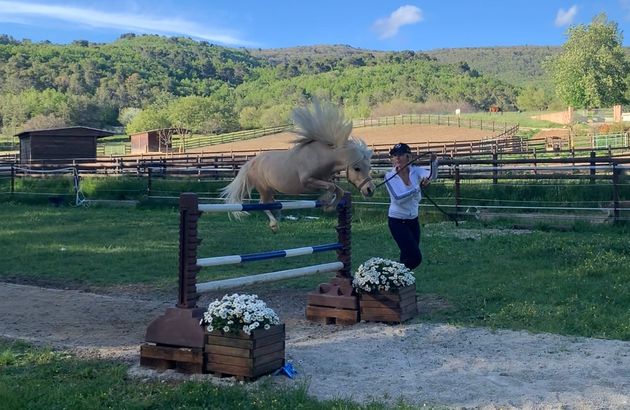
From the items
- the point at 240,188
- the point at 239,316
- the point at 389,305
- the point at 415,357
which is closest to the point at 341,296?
the point at 389,305

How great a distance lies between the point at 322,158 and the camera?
739cm

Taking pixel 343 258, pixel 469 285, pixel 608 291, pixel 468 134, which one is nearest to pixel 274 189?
pixel 343 258

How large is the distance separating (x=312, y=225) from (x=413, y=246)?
821 centimetres

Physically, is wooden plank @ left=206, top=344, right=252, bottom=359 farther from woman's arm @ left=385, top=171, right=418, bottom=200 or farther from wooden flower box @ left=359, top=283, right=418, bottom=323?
woman's arm @ left=385, top=171, right=418, bottom=200

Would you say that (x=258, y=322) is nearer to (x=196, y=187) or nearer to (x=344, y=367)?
(x=344, y=367)

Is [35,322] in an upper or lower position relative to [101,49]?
lower

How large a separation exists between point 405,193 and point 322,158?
38.3 inches

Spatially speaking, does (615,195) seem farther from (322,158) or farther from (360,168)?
(322,158)

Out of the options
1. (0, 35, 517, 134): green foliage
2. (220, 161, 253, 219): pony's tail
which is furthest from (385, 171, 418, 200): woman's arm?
(0, 35, 517, 134): green foliage

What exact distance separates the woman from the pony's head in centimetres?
20

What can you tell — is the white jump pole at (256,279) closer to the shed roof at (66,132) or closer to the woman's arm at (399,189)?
the woman's arm at (399,189)

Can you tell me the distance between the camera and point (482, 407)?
165 inches

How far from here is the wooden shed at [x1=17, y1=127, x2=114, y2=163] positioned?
1479 inches

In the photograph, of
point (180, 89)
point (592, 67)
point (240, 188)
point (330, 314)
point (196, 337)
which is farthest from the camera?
point (180, 89)
